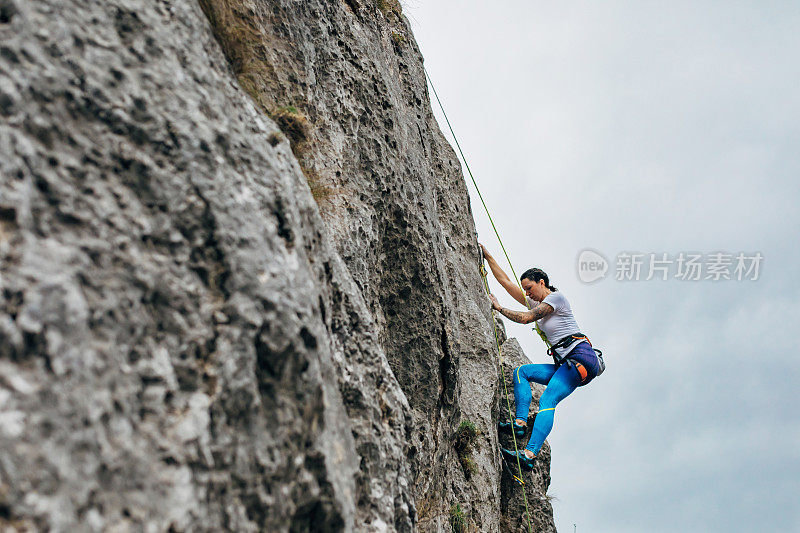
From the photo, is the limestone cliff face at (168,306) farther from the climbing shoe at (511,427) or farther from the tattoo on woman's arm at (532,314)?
the climbing shoe at (511,427)

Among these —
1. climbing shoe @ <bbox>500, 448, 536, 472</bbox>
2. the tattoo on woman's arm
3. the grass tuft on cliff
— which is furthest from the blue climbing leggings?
the grass tuft on cliff

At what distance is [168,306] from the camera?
3049 millimetres

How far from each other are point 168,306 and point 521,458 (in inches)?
355

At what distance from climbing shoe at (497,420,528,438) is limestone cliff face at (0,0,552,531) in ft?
21.8

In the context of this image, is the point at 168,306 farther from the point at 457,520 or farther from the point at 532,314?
the point at 532,314

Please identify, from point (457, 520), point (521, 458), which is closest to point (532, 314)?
point (521, 458)

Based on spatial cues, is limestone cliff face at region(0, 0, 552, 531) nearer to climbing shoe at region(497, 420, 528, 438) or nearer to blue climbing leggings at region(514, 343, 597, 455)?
blue climbing leggings at region(514, 343, 597, 455)

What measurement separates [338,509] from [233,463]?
82cm

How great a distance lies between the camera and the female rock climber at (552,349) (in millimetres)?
9914

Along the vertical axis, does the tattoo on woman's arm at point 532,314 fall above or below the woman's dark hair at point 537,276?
below

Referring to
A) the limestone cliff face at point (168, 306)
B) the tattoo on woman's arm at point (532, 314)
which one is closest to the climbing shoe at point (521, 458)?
the tattoo on woman's arm at point (532, 314)

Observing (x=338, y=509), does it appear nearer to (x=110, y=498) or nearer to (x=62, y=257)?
(x=110, y=498)

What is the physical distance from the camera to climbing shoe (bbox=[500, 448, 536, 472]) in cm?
1065

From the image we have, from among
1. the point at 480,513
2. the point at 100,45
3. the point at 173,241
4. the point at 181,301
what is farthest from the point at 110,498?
the point at 480,513
